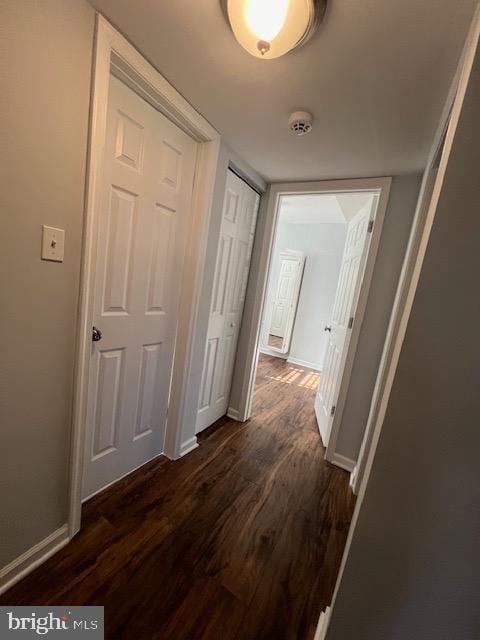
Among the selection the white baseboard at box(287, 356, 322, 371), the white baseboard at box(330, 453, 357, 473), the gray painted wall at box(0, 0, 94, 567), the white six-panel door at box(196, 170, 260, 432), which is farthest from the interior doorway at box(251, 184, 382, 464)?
the gray painted wall at box(0, 0, 94, 567)

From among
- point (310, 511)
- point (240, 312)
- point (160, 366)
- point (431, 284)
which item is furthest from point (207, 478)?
point (431, 284)

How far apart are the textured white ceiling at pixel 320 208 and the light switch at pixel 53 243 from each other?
2169mm

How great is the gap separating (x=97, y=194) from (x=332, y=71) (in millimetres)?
1046

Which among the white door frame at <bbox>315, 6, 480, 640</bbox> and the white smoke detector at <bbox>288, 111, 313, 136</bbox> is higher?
the white smoke detector at <bbox>288, 111, 313, 136</bbox>

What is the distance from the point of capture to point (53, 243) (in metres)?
0.93

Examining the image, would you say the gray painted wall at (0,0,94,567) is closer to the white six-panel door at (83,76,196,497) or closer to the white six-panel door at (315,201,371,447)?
the white six-panel door at (83,76,196,497)

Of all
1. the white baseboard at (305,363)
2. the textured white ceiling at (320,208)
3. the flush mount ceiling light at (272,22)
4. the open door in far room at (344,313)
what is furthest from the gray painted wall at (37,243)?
the white baseboard at (305,363)

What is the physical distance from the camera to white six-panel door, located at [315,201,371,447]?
2.00 meters

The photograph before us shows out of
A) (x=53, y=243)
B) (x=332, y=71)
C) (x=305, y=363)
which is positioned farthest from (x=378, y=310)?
(x=305, y=363)

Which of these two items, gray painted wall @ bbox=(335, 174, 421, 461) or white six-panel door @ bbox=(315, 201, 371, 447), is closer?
gray painted wall @ bbox=(335, 174, 421, 461)

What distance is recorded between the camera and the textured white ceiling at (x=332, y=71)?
2.69ft

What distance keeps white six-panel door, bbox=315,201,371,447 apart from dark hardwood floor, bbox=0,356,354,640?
0.49 m

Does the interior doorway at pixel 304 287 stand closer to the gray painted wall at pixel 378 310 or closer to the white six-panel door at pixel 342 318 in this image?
the white six-panel door at pixel 342 318

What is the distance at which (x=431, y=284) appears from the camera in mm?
677
